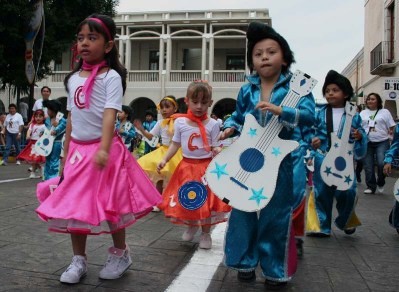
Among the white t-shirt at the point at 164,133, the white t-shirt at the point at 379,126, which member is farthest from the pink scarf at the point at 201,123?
the white t-shirt at the point at 379,126

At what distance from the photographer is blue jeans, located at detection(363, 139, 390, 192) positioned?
30.6 feet

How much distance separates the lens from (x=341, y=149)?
4.91 metres

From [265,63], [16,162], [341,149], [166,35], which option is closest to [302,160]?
[265,63]

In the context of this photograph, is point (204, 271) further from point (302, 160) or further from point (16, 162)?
point (16, 162)

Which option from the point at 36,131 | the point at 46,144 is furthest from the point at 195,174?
the point at 36,131

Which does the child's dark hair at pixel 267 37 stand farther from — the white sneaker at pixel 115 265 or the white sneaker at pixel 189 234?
the white sneaker at pixel 189 234

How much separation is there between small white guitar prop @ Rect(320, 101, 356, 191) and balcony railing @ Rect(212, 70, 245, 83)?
2553cm

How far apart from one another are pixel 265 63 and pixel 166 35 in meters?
28.5

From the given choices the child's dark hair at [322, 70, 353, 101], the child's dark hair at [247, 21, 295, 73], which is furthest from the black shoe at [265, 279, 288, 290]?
the child's dark hair at [322, 70, 353, 101]

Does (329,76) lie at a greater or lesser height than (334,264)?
greater

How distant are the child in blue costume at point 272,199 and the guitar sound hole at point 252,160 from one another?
20cm

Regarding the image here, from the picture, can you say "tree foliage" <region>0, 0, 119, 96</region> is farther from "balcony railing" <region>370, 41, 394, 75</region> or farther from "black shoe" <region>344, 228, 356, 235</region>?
"black shoe" <region>344, 228, 356, 235</region>

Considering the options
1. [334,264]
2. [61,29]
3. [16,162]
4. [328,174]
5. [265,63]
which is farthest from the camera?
[61,29]

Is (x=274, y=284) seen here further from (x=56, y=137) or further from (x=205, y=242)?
(x=56, y=137)
